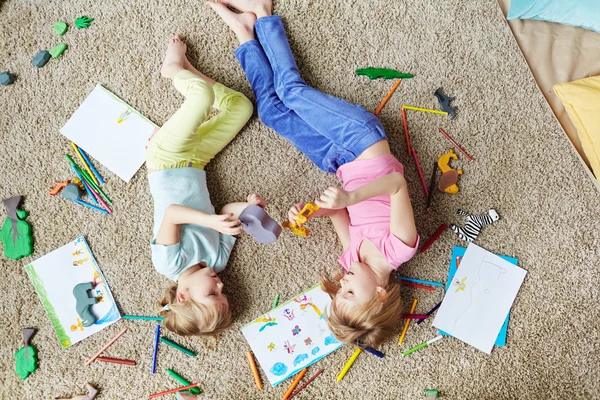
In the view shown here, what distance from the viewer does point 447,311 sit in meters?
1.08

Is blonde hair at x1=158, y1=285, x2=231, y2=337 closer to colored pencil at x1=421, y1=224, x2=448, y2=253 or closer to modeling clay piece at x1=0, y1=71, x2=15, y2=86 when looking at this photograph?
colored pencil at x1=421, y1=224, x2=448, y2=253

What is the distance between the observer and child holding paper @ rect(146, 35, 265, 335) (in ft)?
3.23

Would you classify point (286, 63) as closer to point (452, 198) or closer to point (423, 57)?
point (423, 57)

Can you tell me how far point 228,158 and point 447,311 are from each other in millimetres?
711

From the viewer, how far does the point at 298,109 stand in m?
1.05

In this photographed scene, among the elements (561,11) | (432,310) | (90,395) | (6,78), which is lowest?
(90,395)

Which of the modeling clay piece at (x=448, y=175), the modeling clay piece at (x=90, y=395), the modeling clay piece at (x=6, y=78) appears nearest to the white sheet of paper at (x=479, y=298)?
the modeling clay piece at (x=448, y=175)

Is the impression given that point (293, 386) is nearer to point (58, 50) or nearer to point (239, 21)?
point (239, 21)

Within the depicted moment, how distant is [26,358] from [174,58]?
2.95 feet

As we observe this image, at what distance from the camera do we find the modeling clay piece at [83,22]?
1.15 m

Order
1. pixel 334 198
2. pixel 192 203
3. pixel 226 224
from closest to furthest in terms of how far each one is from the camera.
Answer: pixel 334 198, pixel 226 224, pixel 192 203

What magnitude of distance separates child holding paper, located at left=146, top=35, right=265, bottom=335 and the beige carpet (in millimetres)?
62

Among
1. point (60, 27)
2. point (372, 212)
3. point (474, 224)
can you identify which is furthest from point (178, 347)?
point (60, 27)

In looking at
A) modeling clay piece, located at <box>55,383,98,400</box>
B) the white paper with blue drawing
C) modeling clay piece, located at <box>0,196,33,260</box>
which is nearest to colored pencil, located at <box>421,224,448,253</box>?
the white paper with blue drawing
